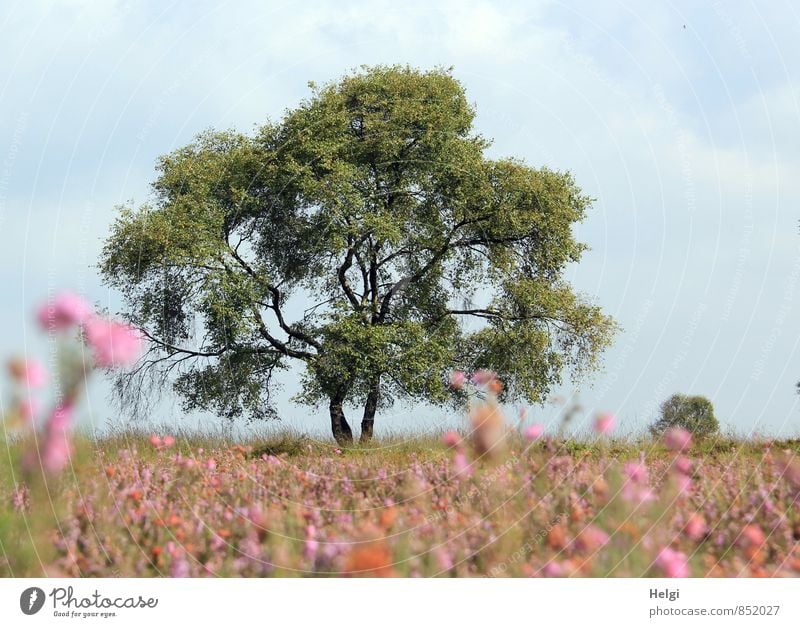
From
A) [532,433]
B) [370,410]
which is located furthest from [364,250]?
[532,433]

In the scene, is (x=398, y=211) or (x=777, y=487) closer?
(x=777, y=487)

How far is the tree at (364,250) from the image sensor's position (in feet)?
63.0

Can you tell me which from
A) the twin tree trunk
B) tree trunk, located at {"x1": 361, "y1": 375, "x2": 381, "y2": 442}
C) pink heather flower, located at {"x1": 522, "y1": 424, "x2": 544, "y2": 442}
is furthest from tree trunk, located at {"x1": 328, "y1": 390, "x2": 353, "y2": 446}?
pink heather flower, located at {"x1": 522, "y1": 424, "x2": 544, "y2": 442}

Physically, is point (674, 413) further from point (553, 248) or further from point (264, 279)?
point (264, 279)

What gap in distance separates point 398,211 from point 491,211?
217 cm

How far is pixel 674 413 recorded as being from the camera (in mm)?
11664

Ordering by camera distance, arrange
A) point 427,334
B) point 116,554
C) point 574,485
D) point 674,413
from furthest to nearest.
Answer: point 427,334
point 674,413
point 574,485
point 116,554

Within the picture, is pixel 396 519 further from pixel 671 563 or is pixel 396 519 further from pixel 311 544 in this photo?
pixel 671 563

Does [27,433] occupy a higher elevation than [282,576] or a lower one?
higher

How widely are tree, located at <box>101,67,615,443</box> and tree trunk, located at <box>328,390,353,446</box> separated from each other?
2.2 inches

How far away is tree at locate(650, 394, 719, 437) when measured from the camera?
11.6 metres

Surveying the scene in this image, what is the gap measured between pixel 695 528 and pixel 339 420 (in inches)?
628
